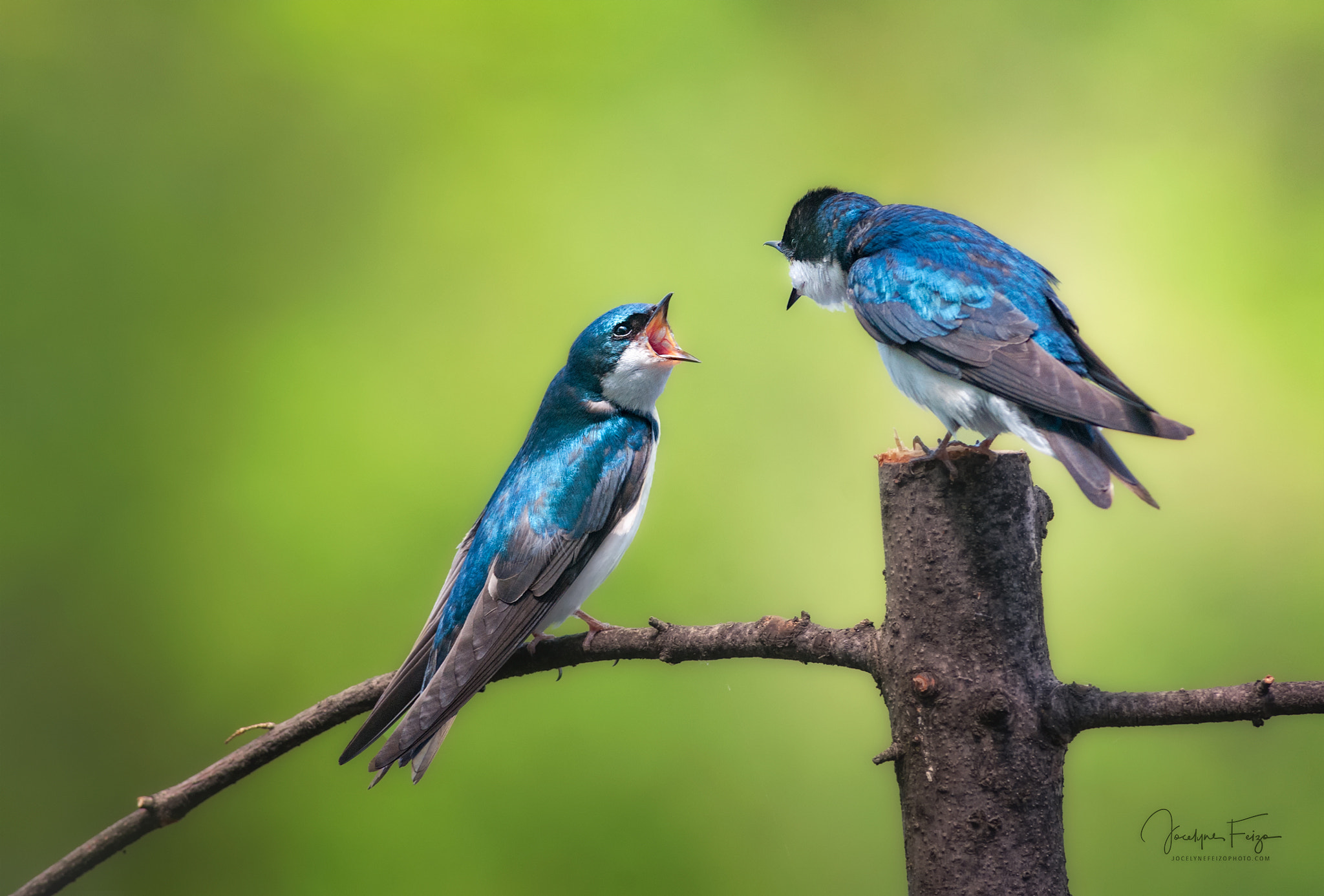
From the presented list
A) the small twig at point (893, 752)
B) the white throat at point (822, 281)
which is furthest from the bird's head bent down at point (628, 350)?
the small twig at point (893, 752)

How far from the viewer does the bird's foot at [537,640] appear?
1.62m

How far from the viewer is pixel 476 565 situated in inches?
62.9

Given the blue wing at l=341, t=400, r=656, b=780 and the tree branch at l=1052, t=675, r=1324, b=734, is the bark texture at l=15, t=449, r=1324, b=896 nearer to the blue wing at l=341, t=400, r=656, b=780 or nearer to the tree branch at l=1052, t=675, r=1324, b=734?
the tree branch at l=1052, t=675, r=1324, b=734

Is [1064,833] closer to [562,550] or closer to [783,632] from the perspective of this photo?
[783,632]

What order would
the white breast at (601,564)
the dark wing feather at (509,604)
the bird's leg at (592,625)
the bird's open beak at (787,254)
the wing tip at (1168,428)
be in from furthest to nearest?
the bird's open beak at (787,254)
the white breast at (601,564)
the bird's leg at (592,625)
the dark wing feather at (509,604)
the wing tip at (1168,428)

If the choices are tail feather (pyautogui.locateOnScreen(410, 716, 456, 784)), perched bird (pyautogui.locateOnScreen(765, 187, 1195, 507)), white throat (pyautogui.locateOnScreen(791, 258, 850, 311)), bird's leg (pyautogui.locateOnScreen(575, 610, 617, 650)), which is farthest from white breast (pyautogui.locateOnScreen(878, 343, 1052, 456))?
tail feather (pyautogui.locateOnScreen(410, 716, 456, 784))

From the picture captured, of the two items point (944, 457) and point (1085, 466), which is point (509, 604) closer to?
point (944, 457)

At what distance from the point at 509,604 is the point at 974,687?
2.19 feet

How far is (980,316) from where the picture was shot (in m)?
1.42

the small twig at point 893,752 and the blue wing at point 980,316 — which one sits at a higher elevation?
the blue wing at point 980,316

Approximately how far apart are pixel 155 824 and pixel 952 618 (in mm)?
1201

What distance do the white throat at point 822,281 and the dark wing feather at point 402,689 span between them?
74cm

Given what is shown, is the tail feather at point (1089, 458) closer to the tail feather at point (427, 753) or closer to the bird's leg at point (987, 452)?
the bird's leg at point (987, 452)

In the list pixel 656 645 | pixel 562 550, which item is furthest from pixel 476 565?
pixel 656 645
